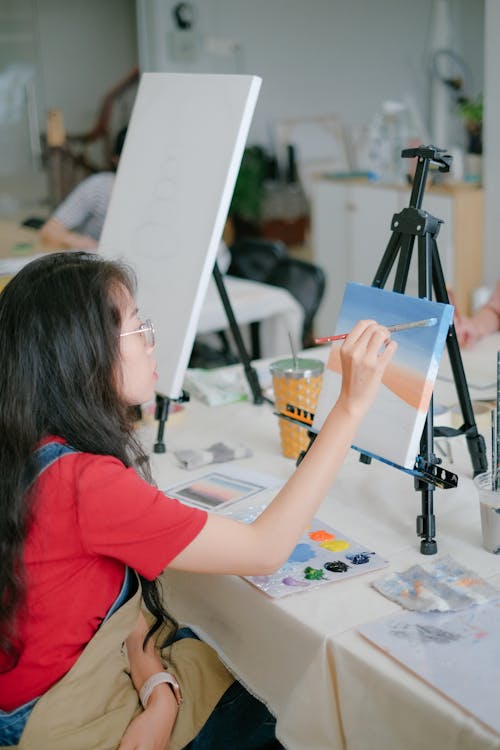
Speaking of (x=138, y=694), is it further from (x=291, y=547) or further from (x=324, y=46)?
(x=324, y=46)

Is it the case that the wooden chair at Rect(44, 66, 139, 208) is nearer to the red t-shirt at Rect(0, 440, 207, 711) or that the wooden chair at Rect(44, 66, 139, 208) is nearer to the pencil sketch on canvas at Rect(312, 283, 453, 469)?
the pencil sketch on canvas at Rect(312, 283, 453, 469)

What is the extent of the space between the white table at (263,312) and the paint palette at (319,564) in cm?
188

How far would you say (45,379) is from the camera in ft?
3.88

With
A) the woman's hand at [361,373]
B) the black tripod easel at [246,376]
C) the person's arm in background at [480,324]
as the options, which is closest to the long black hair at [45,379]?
the woman's hand at [361,373]

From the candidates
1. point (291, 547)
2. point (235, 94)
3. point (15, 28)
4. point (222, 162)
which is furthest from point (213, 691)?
point (15, 28)

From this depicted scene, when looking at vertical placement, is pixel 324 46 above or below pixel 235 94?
above

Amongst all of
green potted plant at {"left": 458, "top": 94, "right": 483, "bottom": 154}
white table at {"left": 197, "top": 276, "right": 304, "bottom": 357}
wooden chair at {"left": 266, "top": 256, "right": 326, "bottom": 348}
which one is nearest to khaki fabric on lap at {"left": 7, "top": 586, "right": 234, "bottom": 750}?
white table at {"left": 197, "top": 276, "right": 304, "bottom": 357}

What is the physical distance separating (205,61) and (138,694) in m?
5.90

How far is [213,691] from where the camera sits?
4.68ft

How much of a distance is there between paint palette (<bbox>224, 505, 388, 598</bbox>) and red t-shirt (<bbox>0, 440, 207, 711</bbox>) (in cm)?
25

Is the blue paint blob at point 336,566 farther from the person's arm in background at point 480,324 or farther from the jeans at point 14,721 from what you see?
the person's arm in background at point 480,324

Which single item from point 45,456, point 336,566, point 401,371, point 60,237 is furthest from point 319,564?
point 60,237

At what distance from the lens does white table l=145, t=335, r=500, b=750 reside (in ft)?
3.65

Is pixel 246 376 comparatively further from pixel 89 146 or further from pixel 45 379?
pixel 89 146
